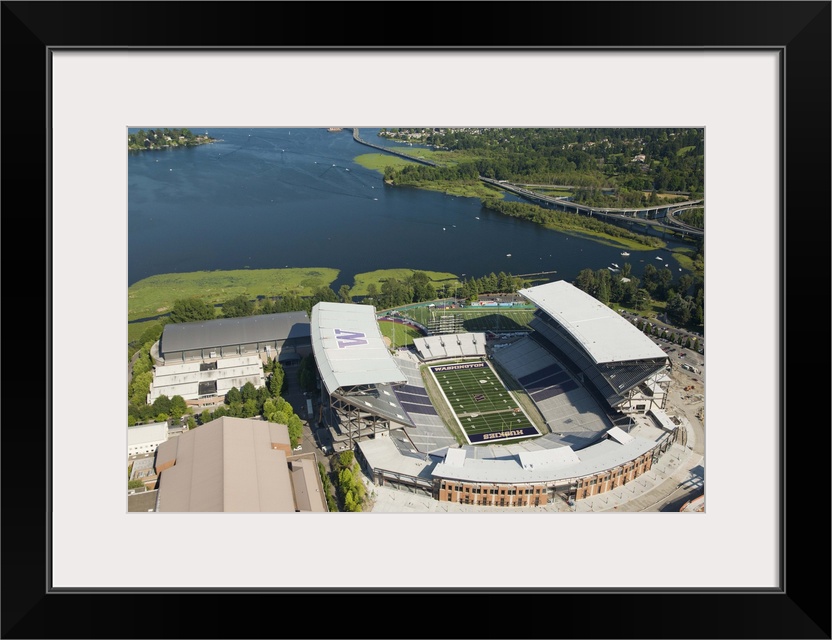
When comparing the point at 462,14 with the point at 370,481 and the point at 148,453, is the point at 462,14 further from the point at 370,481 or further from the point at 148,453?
the point at 148,453

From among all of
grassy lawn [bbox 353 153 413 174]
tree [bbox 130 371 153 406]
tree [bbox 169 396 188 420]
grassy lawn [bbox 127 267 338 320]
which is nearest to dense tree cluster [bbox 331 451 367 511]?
tree [bbox 169 396 188 420]

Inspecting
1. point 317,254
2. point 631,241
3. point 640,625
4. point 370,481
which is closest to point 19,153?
point 640,625

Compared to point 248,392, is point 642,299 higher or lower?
higher

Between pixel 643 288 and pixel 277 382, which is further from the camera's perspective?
pixel 643 288

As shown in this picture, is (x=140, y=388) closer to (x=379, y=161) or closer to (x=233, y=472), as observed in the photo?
(x=233, y=472)

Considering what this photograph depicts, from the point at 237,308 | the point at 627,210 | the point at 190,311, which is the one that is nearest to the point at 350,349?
the point at 237,308

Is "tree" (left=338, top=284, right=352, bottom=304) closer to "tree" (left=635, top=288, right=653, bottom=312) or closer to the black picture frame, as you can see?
"tree" (left=635, top=288, right=653, bottom=312)
